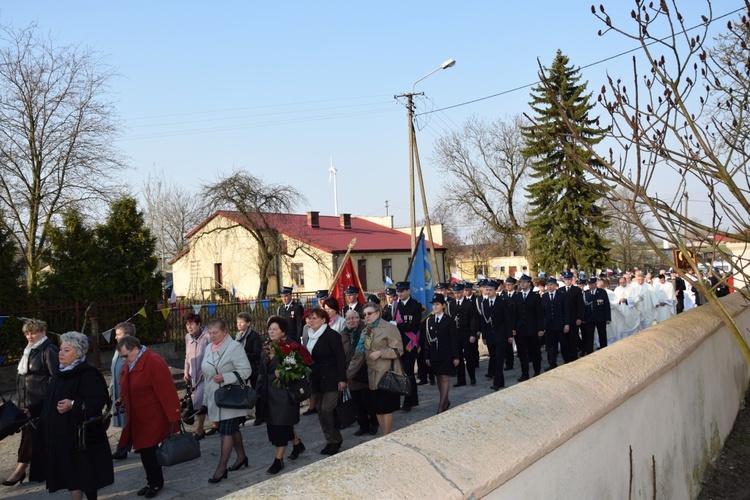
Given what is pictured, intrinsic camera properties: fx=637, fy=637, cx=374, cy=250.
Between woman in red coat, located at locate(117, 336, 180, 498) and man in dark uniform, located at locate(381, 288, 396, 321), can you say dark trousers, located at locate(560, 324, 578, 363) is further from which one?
woman in red coat, located at locate(117, 336, 180, 498)

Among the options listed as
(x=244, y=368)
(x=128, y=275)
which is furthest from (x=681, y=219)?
(x=128, y=275)

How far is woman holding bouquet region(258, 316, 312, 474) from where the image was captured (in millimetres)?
6758

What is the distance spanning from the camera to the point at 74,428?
541cm

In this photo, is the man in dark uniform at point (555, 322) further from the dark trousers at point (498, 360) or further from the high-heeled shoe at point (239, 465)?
the high-heeled shoe at point (239, 465)

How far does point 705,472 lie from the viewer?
5609 millimetres

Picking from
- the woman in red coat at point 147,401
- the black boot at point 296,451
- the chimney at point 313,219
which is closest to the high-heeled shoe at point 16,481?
the woman in red coat at point 147,401

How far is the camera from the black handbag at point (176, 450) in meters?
5.67

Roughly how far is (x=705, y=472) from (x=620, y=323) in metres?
10.9

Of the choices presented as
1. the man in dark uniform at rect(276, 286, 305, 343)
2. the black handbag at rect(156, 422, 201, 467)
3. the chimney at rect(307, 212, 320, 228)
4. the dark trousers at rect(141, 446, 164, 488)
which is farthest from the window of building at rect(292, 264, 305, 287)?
the black handbag at rect(156, 422, 201, 467)

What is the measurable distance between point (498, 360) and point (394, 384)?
14.4 ft

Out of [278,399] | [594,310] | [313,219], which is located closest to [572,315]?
[594,310]

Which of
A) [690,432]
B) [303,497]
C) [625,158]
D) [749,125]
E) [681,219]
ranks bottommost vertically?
[690,432]

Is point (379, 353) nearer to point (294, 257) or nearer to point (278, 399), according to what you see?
point (278, 399)

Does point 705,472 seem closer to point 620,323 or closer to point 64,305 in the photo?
point 620,323
